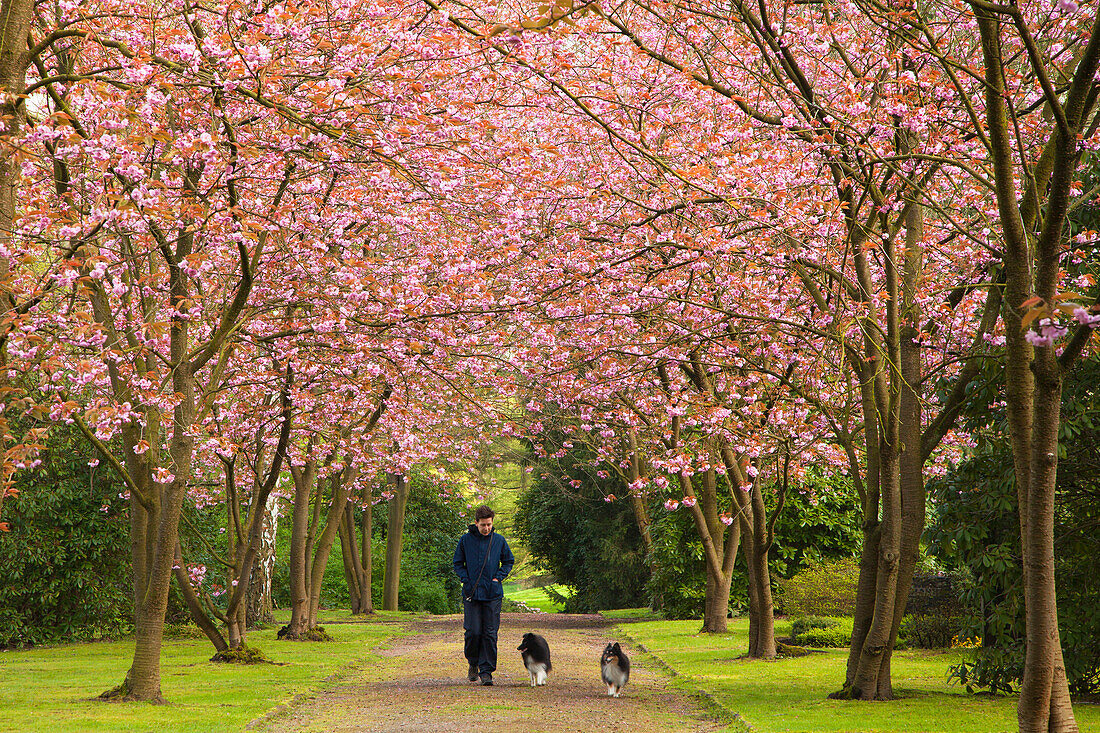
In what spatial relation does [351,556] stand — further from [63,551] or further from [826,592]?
[826,592]

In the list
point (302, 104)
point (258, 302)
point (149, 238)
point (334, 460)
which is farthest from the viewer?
point (334, 460)

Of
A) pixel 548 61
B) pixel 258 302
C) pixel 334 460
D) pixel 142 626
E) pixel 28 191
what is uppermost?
pixel 548 61

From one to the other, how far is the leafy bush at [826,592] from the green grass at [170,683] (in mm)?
8344

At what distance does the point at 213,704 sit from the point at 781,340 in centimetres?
768

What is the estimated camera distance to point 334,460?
18.9m

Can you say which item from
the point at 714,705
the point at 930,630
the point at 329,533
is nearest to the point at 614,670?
the point at 714,705

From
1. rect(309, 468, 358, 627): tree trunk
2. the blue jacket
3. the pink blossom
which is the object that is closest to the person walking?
the blue jacket

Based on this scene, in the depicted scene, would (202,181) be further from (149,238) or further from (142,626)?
(142,626)

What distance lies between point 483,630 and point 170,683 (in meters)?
3.94

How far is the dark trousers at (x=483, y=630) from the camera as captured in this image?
11.1 metres

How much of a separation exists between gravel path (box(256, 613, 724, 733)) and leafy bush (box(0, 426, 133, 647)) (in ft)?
23.0

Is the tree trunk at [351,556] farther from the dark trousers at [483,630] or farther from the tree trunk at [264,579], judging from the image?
the dark trousers at [483,630]

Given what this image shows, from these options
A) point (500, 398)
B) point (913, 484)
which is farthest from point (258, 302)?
point (913, 484)

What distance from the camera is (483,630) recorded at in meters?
11.1
